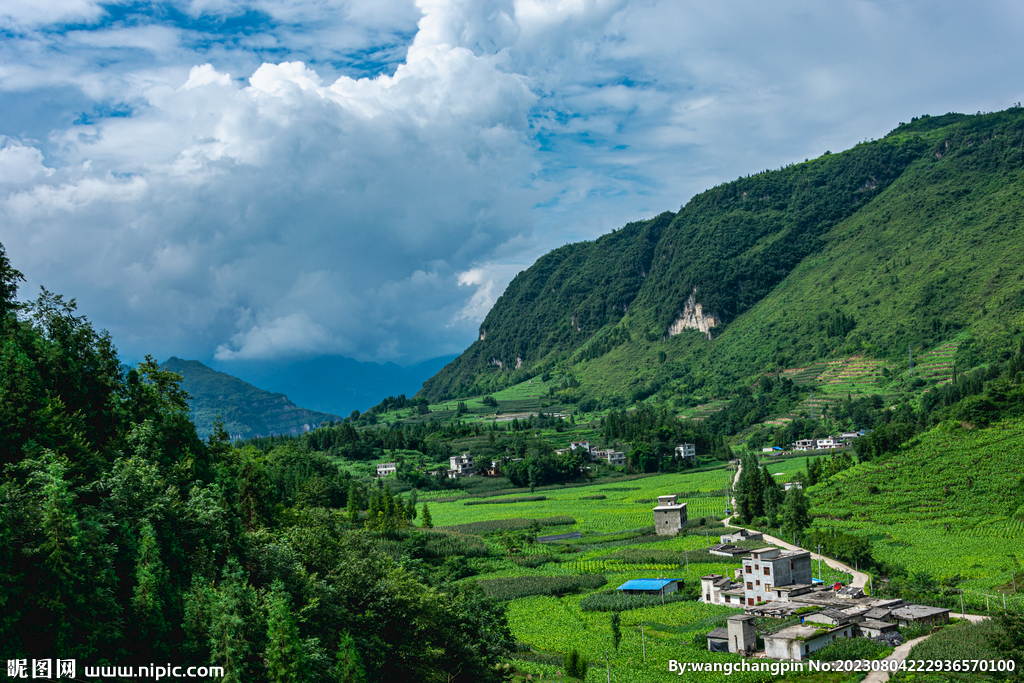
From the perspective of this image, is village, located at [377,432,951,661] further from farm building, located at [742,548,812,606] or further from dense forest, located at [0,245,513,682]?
dense forest, located at [0,245,513,682]

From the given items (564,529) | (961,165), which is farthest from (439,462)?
(961,165)

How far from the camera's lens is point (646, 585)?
1999 inches

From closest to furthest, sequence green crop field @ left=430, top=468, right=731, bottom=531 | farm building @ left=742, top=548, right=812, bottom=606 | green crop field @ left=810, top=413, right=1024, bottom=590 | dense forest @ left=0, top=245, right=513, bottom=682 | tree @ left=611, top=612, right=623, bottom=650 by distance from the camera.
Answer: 1. dense forest @ left=0, top=245, right=513, bottom=682
2. tree @ left=611, top=612, right=623, bottom=650
3. farm building @ left=742, top=548, right=812, bottom=606
4. green crop field @ left=810, top=413, right=1024, bottom=590
5. green crop field @ left=430, top=468, right=731, bottom=531

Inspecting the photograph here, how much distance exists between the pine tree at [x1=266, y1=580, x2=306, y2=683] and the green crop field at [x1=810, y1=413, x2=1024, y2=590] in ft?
131

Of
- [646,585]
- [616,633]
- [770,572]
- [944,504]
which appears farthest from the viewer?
[944,504]

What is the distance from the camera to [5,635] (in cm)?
1848

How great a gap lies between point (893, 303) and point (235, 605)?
6292 inches

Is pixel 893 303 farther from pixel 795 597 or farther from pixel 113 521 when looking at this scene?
pixel 113 521

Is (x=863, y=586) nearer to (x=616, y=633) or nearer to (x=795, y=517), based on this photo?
(x=795, y=517)

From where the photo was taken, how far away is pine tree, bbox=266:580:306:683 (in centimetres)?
2089

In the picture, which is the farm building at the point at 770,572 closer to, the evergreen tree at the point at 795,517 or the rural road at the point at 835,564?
the rural road at the point at 835,564

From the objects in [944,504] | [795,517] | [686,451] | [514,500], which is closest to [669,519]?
[795,517]

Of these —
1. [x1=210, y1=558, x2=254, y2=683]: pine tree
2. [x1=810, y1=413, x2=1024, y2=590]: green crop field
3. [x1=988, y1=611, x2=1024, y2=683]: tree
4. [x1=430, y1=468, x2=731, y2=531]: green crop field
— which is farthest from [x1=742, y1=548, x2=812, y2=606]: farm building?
[x1=210, y1=558, x2=254, y2=683]: pine tree

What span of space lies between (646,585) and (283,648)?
3475 centimetres
